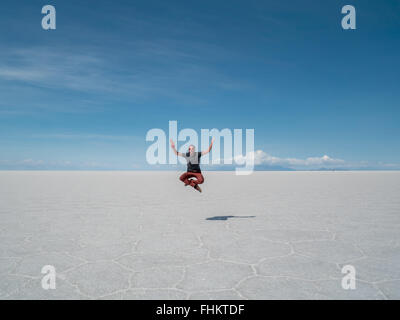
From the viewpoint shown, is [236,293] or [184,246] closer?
[236,293]

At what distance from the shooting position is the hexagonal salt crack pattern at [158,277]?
2.86 m

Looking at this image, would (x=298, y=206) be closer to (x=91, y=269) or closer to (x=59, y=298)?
(x=91, y=269)

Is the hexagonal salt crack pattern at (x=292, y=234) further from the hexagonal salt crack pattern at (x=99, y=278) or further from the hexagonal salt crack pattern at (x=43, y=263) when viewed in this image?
the hexagonal salt crack pattern at (x=43, y=263)

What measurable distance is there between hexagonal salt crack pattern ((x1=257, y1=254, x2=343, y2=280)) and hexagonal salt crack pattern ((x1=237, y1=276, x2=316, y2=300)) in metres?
0.16

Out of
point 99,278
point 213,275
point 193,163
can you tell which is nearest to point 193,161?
point 193,163

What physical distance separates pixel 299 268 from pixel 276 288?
654 millimetres

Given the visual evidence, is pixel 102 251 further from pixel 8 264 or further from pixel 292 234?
pixel 292 234

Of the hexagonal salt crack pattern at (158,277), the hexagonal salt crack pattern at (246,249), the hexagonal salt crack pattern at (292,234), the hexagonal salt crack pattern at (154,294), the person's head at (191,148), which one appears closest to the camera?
the hexagonal salt crack pattern at (154,294)

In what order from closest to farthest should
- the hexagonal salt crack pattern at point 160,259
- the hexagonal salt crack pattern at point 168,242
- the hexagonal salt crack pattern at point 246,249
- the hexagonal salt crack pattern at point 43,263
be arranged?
the hexagonal salt crack pattern at point 43,263, the hexagonal salt crack pattern at point 160,259, the hexagonal salt crack pattern at point 246,249, the hexagonal salt crack pattern at point 168,242

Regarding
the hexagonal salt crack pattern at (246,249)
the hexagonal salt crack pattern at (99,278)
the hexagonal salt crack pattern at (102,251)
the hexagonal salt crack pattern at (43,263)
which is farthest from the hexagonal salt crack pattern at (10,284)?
the hexagonal salt crack pattern at (246,249)

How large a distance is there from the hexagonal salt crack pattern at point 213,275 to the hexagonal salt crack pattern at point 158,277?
0.09m

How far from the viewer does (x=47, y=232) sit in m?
5.00
